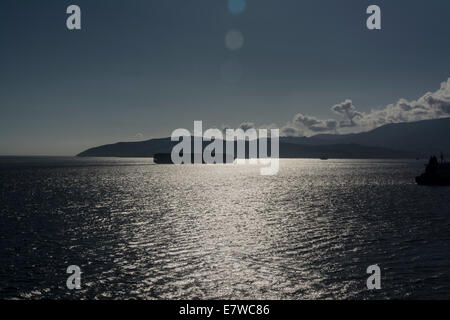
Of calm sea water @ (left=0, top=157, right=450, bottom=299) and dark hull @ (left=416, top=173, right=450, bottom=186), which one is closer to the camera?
calm sea water @ (left=0, top=157, right=450, bottom=299)

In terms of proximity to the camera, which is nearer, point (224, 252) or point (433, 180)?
point (224, 252)

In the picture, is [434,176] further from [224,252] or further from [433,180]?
[224,252]

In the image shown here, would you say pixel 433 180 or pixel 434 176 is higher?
pixel 434 176

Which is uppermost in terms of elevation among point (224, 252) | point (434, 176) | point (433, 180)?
point (434, 176)

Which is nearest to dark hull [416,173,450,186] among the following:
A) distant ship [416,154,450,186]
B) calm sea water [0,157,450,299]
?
distant ship [416,154,450,186]

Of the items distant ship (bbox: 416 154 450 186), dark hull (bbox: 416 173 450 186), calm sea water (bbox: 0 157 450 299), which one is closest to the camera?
calm sea water (bbox: 0 157 450 299)

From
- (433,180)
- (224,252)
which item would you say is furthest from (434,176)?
(224,252)

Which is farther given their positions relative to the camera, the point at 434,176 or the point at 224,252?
the point at 434,176

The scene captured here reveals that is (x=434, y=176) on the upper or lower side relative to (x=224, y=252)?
upper

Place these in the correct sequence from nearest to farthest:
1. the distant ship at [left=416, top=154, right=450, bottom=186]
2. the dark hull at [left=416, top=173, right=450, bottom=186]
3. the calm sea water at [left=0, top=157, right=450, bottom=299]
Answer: the calm sea water at [left=0, top=157, right=450, bottom=299], the dark hull at [left=416, top=173, right=450, bottom=186], the distant ship at [left=416, top=154, right=450, bottom=186]

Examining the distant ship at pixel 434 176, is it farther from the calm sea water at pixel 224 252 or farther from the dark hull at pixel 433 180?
the calm sea water at pixel 224 252

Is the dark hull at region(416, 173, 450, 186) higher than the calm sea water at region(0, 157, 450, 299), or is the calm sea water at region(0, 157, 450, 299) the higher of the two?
the dark hull at region(416, 173, 450, 186)

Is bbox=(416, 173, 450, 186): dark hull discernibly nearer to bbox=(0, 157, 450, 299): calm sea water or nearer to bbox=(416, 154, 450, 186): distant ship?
bbox=(416, 154, 450, 186): distant ship

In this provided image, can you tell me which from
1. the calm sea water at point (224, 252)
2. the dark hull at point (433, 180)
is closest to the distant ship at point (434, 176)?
the dark hull at point (433, 180)
